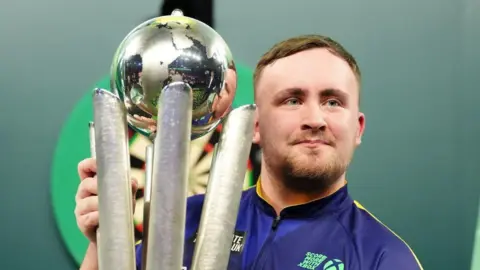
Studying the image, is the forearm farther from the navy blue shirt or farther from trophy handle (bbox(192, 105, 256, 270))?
trophy handle (bbox(192, 105, 256, 270))

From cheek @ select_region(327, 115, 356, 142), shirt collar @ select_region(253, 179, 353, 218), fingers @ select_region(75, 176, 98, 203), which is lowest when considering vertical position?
shirt collar @ select_region(253, 179, 353, 218)

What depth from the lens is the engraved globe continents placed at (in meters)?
0.47

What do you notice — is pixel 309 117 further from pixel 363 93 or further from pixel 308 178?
pixel 363 93

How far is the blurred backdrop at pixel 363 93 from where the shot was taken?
1205 millimetres

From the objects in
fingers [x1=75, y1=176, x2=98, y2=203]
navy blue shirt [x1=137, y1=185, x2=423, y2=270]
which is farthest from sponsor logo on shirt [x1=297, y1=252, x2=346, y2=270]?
fingers [x1=75, y1=176, x2=98, y2=203]

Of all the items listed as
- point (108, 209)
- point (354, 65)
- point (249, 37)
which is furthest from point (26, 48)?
point (108, 209)

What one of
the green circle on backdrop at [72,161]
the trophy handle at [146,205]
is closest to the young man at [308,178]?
the trophy handle at [146,205]

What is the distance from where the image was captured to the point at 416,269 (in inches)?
27.3

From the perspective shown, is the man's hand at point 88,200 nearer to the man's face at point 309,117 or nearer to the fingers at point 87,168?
the fingers at point 87,168

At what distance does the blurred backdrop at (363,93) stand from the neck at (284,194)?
1.35ft

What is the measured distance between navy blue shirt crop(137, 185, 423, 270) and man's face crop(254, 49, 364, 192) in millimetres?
51

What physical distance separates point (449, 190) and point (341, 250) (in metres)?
0.60

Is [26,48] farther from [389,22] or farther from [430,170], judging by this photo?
[430,170]

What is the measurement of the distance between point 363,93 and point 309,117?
564 mm
